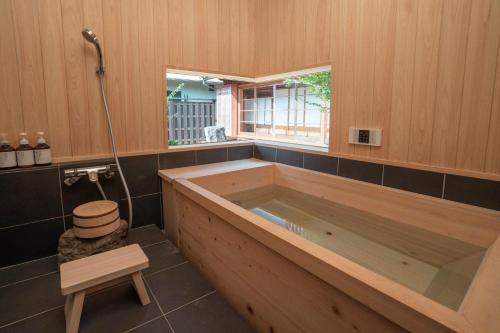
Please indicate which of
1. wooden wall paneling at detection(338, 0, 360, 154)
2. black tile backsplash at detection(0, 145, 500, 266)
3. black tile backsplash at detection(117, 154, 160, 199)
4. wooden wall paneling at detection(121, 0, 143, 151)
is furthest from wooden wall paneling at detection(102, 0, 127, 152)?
wooden wall paneling at detection(338, 0, 360, 154)

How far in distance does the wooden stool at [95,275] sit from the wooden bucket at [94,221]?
0.27 metres

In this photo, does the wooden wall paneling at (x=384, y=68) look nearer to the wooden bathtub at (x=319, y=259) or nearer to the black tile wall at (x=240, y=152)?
the wooden bathtub at (x=319, y=259)

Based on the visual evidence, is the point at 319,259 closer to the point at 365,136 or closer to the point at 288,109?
the point at 365,136

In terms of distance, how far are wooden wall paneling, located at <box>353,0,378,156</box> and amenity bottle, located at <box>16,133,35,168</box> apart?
2087mm

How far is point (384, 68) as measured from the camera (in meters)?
1.75

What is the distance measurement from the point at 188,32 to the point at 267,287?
6.64 feet

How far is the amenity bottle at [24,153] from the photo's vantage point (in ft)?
5.30

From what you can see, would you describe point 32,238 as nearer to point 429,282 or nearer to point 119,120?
point 119,120

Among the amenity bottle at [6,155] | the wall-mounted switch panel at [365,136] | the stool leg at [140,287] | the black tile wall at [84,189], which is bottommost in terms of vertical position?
the stool leg at [140,287]

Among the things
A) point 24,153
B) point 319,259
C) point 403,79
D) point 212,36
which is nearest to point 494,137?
point 403,79

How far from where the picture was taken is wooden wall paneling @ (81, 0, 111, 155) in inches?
71.9

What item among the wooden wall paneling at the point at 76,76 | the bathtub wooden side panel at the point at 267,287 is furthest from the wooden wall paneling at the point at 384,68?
the wooden wall paneling at the point at 76,76

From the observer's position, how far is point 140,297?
1341 mm

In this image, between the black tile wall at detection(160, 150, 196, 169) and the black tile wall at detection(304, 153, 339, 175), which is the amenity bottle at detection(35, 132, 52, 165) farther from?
the black tile wall at detection(304, 153, 339, 175)
